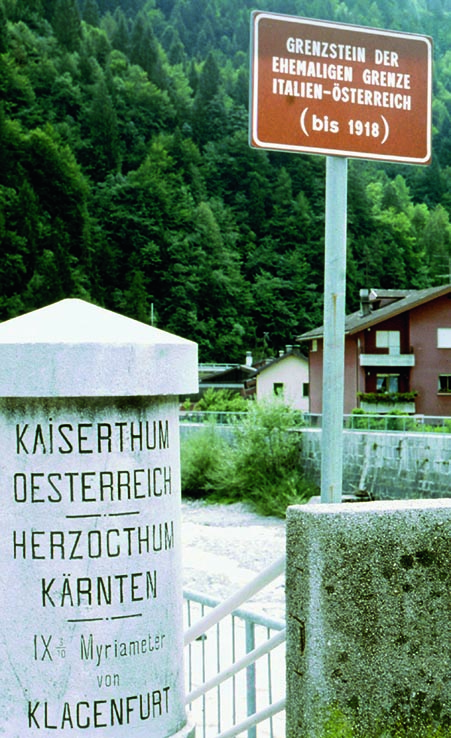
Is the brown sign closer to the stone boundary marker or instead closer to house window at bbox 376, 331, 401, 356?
the stone boundary marker

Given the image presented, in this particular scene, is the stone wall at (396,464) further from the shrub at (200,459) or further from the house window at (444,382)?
the house window at (444,382)

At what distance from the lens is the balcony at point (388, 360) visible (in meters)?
59.5

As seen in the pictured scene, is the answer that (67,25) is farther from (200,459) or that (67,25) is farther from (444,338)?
(200,459)

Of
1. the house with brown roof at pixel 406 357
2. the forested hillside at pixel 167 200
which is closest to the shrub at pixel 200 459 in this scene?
the house with brown roof at pixel 406 357

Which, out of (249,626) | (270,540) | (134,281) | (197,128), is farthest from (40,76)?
(249,626)

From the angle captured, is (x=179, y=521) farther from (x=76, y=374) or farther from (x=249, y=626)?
(x=249, y=626)

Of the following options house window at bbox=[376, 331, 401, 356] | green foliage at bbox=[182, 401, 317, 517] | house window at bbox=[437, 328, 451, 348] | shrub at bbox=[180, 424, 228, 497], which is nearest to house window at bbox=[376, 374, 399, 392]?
house window at bbox=[376, 331, 401, 356]

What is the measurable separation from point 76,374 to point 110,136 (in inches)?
5253

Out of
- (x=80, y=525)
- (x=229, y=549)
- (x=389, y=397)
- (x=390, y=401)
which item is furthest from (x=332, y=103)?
(x=390, y=401)

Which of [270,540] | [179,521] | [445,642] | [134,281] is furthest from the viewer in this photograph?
[134,281]

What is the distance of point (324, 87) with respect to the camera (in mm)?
3180

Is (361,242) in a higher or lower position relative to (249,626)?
higher

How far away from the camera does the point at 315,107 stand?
3188 millimetres

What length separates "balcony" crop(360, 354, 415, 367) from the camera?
5953 centimetres
